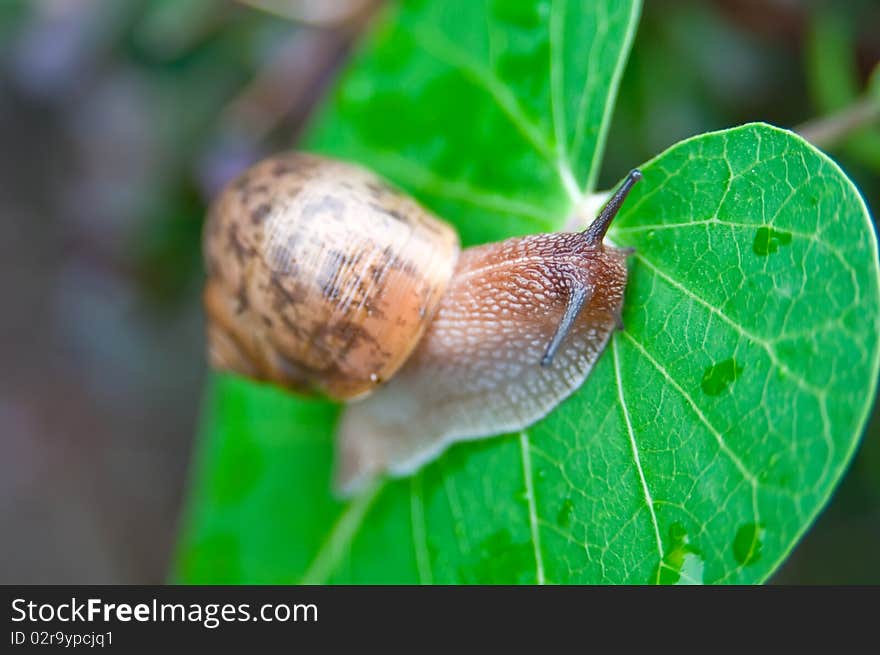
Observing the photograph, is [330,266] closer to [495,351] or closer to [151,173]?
[495,351]

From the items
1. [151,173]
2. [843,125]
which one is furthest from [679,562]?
[151,173]

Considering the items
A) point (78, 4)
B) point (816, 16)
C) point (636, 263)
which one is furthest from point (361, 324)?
point (78, 4)

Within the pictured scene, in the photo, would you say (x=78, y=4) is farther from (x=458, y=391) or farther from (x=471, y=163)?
(x=458, y=391)

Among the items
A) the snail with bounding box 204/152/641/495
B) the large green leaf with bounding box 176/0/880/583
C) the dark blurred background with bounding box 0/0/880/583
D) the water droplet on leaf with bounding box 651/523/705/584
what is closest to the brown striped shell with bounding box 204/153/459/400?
the snail with bounding box 204/152/641/495

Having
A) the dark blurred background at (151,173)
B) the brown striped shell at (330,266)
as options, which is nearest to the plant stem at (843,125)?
the dark blurred background at (151,173)

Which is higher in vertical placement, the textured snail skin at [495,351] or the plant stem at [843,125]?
the plant stem at [843,125]

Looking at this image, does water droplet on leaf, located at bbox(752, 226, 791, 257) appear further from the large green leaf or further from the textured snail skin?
the textured snail skin

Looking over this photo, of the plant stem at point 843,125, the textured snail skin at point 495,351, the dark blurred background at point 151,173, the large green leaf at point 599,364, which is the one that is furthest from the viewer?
the dark blurred background at point 151,173

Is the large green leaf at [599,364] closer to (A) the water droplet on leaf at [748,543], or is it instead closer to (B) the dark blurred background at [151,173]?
(A) the water droplet on leaf at [748,543]
